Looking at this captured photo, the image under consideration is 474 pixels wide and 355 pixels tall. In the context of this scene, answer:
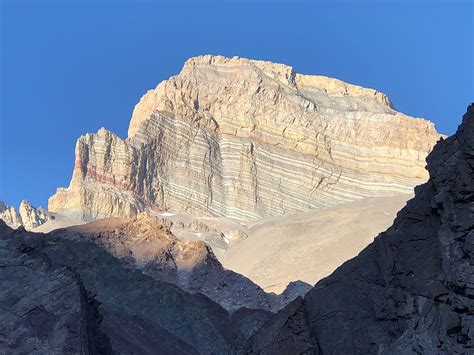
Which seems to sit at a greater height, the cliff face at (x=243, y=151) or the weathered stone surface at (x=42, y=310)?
the cliff face at (x=243, y=151)

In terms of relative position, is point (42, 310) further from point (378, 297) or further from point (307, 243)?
point (307, 243)

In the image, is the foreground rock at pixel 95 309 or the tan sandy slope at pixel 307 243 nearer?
the foreground rock at pixel 95 309

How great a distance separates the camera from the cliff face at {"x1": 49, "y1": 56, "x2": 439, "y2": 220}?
13212 cm

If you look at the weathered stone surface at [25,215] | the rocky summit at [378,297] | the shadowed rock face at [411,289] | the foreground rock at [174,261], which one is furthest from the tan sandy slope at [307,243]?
the shadowed rock face at [411,289]

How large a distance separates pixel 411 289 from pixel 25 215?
343ft

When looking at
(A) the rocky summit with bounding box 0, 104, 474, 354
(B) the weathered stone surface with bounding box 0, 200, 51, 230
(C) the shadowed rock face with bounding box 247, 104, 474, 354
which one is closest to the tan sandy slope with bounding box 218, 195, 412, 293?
(B) the weathered stone surface with bounding box 0, 200, 51, 230

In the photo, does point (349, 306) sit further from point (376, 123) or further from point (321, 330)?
point (376, 123)

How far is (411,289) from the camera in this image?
2205 cm

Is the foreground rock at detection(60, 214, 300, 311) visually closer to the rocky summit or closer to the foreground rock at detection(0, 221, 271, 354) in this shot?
the foreground rock at detection(0, 221, 271, 354)

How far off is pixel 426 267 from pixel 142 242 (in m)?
50.7

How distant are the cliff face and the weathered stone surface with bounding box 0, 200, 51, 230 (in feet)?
11.2

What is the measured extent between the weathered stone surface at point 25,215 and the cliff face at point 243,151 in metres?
3.41

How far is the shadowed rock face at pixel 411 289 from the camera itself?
19891 mm

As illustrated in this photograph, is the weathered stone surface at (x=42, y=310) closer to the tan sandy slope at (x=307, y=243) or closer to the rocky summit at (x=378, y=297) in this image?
the rocky summit at (x=378, y=297)
